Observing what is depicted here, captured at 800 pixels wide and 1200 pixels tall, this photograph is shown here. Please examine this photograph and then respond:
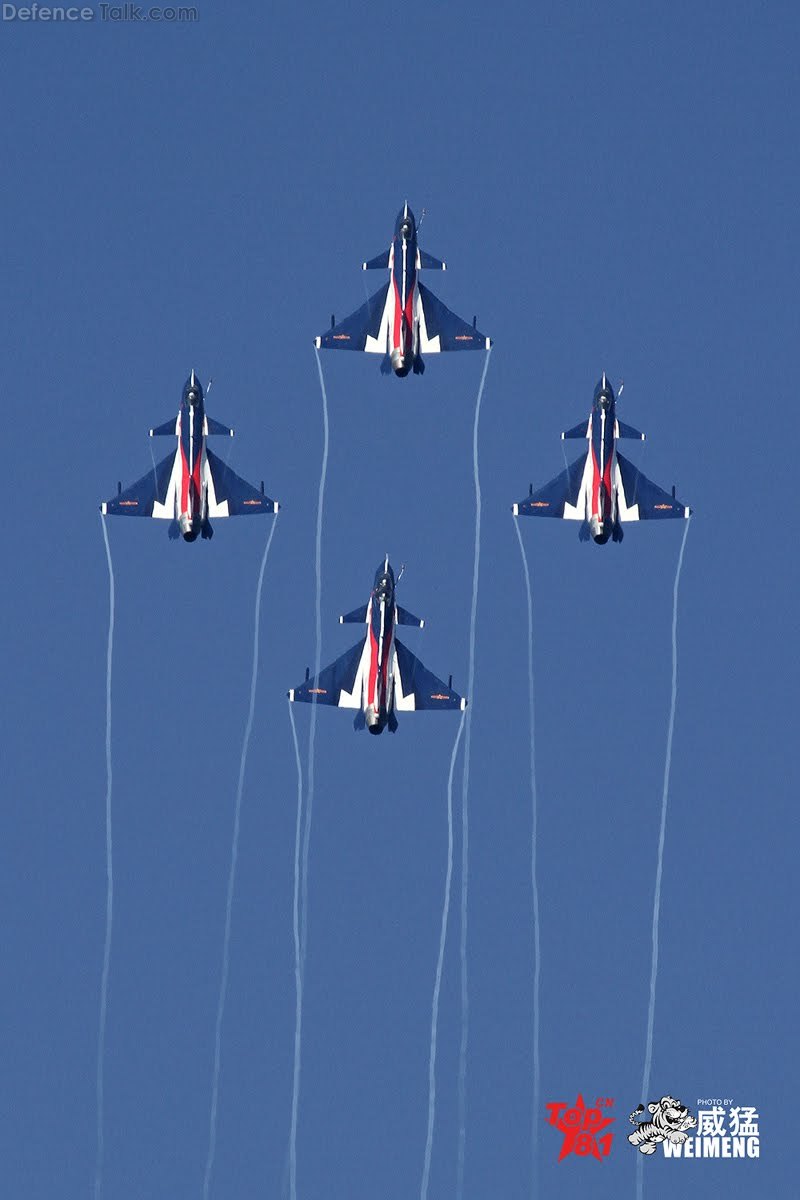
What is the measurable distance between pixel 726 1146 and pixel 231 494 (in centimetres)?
1400

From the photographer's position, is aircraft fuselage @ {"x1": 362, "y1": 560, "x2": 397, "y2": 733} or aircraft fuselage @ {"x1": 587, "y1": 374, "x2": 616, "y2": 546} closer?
aircraft fuselage @ {"x1": 362, "y1": 560, "x2": 397, "y2": 733}

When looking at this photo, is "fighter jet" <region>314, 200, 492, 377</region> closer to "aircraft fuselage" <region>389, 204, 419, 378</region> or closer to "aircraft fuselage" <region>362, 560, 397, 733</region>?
"aircraft fuselage" <region>389, 204, 419, 378</region>

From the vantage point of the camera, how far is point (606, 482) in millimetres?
85500

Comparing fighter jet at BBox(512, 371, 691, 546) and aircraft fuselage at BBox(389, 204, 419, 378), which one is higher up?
aircraft fuselage at BBox(389, 204, 419, 378)

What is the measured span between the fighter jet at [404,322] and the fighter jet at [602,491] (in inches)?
101

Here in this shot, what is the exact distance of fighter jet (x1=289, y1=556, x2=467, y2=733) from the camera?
277ft

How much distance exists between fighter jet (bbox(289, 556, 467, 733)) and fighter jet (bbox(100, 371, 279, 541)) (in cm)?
306

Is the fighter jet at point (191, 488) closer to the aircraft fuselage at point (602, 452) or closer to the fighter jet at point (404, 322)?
the fighter jet at point (404, 322)

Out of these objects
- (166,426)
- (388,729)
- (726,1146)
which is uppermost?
(166,426)

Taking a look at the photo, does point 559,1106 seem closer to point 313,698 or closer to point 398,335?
point 313,698

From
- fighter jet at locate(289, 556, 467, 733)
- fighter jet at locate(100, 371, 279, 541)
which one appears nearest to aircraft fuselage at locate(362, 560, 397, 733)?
fighter jet at locate(289, 556, 467, 733)

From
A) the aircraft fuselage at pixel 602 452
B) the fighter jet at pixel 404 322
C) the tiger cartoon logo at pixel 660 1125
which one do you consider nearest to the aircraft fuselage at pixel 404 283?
the fighter jet at pixel 404 322

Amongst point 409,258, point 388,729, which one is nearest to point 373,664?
point 388,729

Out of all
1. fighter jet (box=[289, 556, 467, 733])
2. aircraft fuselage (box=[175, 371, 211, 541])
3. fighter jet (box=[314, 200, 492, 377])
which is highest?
fighter jet (box=[314, 200, 492, 377])
